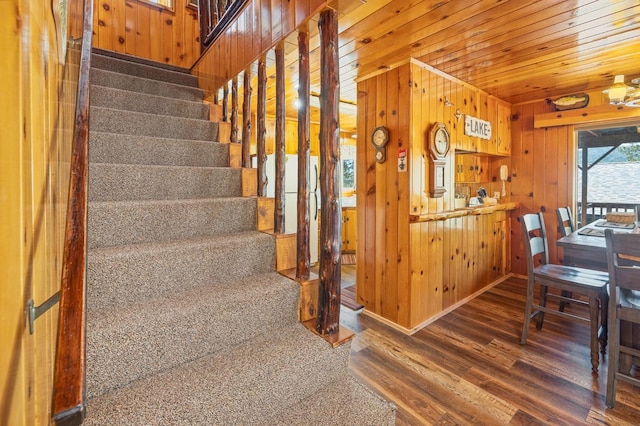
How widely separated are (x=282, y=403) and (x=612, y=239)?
6.41 feet

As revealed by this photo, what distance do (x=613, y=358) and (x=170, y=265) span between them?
2.51 m

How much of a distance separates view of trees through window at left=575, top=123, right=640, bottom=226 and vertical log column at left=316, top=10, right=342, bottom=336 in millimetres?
4422

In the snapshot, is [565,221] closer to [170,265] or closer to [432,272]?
[432,272]

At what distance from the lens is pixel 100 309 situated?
1.24 metres

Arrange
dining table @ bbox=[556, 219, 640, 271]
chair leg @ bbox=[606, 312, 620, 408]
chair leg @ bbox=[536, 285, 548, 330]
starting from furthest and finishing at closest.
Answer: chair leg @ bbox=[536, 285, 548, 330] < dining table @ bbox=[556, 219, 640, 271] < chair leg @ bbox=[606, 312, 620, 408]

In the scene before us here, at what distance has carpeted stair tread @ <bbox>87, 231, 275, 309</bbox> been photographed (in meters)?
1.26

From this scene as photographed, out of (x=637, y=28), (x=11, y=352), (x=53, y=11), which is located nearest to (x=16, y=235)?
(x=11, y=352)

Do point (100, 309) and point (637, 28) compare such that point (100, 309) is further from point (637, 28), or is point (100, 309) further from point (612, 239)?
point (637, 28)

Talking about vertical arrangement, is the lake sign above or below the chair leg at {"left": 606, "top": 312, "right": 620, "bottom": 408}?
above

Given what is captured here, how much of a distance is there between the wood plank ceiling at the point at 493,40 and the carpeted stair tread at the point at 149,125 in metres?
0.77

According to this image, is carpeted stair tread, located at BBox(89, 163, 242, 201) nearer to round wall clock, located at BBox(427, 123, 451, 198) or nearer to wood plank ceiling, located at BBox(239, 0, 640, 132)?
wood plank ceiling, located at BBox(239, 0, 640, 132)

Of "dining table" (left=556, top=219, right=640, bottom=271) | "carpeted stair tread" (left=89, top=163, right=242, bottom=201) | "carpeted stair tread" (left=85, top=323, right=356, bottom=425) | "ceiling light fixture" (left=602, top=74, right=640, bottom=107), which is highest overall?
"ceiling light fixture" (left=602, top=74, right=640, bottom=107)

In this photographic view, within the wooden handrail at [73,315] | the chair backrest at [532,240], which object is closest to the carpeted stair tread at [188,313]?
the wooden handrail at [73,315]

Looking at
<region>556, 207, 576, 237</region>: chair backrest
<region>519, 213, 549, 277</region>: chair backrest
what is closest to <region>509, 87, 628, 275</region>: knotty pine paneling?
<region>556, 207, 576, 237</region>: chair backrest
